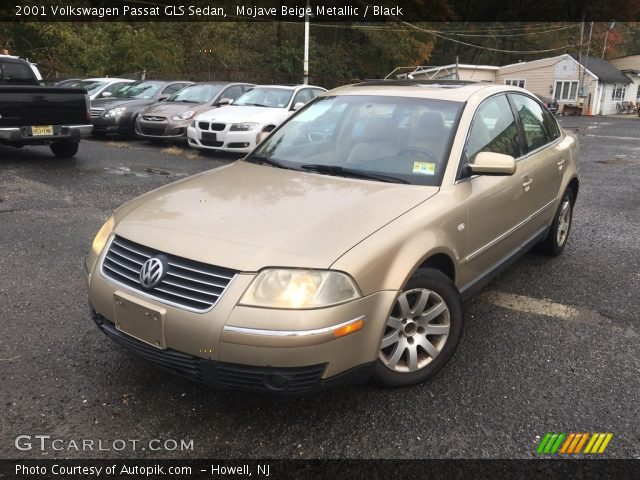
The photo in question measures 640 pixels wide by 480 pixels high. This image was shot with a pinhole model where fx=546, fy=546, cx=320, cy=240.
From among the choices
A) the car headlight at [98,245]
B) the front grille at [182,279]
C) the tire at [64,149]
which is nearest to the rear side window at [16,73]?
the tire at [64,149]

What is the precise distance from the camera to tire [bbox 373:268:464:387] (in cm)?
279

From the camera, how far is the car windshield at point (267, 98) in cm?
1138

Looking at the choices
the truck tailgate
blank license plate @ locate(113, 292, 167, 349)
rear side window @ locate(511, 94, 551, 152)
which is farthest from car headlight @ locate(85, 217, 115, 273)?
the truck tailgate

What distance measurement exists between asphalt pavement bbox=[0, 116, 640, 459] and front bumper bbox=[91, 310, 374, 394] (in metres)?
0.26

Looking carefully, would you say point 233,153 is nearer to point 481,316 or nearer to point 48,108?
point 48,108

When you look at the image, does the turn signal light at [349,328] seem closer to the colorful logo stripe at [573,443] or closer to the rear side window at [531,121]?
the colorful logo stripe at [573,443]

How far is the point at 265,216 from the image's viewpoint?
9.14 ft

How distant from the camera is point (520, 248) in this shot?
4.13 meters

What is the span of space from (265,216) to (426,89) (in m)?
1.80

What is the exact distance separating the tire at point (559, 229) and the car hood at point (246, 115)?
21.4ft

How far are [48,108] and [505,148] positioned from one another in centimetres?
732

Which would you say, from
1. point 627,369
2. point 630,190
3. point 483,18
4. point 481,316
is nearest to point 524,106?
point 481,316

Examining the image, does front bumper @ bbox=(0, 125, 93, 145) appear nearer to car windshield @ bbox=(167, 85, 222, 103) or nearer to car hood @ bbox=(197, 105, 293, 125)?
car hood @ bbox=(197, 105, 293, 125)

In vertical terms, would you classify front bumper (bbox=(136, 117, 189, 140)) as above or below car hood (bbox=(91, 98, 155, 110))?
below
